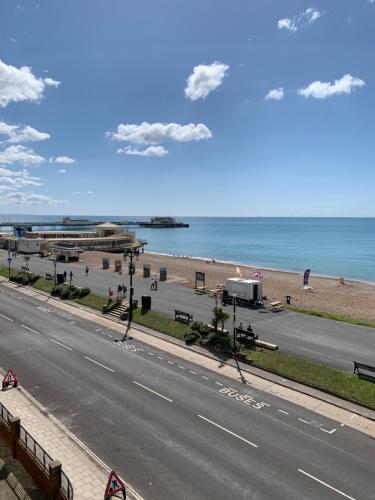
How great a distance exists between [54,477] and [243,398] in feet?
30.4

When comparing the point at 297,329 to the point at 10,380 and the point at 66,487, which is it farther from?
the point at 66,487

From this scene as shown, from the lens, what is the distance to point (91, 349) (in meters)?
22.9

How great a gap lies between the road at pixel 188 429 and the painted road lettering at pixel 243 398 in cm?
5

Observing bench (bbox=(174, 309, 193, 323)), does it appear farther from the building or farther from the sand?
the building

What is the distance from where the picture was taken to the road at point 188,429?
11391 millimetres

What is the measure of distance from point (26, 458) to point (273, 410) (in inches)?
394

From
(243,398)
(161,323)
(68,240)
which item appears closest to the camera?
(243,398)

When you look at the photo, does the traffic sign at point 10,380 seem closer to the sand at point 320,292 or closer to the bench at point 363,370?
the bench at point 363,370

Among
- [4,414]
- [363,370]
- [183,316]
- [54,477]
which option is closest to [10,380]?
[4,414]

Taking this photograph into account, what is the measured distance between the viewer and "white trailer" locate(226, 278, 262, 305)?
115 ft

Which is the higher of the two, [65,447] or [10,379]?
[10,379]

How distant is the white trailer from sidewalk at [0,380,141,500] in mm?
22321

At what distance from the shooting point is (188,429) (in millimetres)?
14250

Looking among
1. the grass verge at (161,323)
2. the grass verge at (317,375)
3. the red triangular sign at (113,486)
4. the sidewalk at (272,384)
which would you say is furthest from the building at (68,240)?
the red triangular sign at (113,486)
